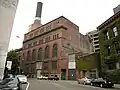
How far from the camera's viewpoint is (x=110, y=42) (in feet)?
109

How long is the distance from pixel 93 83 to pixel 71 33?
42.2 m

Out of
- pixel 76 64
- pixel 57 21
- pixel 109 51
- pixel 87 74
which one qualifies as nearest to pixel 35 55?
pixel 57 21

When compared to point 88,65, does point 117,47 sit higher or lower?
higher

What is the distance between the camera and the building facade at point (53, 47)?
196 ft

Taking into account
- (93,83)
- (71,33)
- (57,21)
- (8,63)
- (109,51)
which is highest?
(57,21)

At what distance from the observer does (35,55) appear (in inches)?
2911

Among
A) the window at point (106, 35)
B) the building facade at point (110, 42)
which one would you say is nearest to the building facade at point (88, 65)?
the building facade at point (110, 42)

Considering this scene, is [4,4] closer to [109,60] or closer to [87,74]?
[109,60]

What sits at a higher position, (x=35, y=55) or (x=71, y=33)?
(x=71, y=33)

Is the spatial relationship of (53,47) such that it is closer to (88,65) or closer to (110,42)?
(88,65)

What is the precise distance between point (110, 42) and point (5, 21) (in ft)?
101

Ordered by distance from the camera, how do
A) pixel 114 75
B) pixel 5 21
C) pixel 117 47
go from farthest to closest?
pixel 117 47 → pixel 114 75 → pixel 5 21

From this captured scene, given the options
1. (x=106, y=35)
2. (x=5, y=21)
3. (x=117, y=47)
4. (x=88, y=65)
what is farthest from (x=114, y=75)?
(x=5, y=21)

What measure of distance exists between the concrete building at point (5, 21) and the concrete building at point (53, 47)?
5006 centimetres
